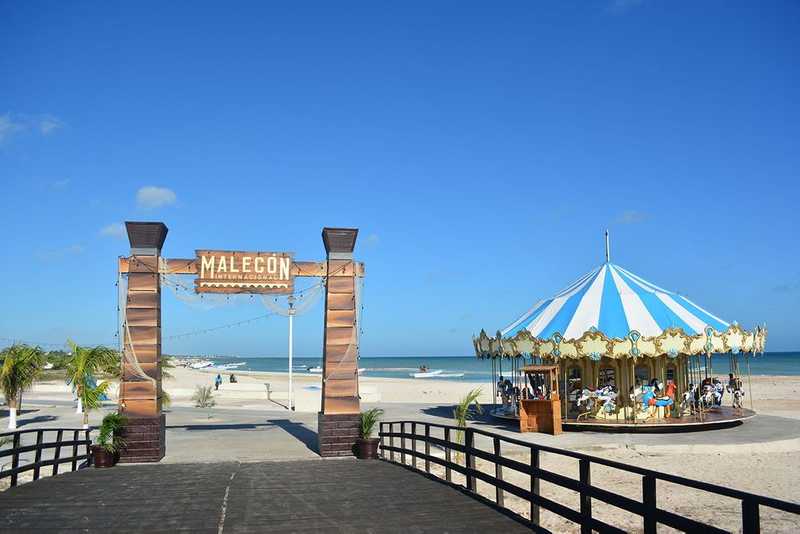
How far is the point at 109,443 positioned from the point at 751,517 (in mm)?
13478

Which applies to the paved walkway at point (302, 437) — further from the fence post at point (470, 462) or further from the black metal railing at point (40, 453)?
the fence post at point (470, 462)

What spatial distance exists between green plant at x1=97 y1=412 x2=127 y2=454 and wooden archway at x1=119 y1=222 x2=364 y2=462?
26cm

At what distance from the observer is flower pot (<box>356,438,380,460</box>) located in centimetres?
1559

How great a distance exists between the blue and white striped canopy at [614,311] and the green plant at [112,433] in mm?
14204

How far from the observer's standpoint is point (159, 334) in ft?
54.5

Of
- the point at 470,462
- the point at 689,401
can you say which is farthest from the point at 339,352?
the point at 689,401

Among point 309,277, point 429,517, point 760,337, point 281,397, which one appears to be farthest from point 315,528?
point 281,397

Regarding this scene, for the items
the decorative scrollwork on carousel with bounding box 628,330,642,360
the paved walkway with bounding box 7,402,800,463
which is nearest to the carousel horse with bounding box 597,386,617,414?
the paved walkway with bounding box 7,402,800,463

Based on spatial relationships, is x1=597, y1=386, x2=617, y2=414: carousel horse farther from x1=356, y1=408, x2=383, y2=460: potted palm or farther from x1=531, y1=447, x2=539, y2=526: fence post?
x1=531, y1=447, x2=539, y2=526: fence post

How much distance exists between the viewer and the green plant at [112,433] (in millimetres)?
14883

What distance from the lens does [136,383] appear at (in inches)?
636

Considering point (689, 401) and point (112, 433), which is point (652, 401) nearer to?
point (689, 401)

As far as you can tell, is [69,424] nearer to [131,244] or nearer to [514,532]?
[131,244]

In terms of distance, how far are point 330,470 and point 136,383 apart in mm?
5729
